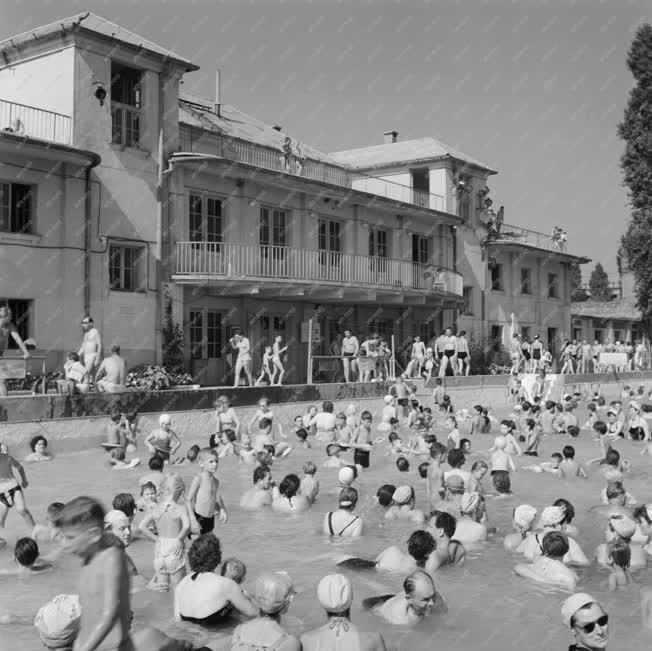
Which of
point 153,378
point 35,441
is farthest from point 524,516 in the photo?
point 153,378

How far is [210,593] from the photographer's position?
6.70 m

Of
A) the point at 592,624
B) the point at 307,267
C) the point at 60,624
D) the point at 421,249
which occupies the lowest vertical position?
the point at 60,624

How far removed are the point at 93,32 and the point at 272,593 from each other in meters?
18.9

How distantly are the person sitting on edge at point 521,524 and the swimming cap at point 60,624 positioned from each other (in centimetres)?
593

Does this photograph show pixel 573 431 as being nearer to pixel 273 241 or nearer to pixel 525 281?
pixel 273 241

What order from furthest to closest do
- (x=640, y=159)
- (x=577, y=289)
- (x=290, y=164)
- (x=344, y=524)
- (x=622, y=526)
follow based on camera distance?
(x=577, y=289) → (x=640, y=159) → (x=290, y=164) → (x=344, y=524) → (x=622, y=526)

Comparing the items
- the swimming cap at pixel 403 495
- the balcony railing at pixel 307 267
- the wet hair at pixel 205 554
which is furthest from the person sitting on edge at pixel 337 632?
the balcony railing at pixel 307 267

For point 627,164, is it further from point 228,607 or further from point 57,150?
point 228,607

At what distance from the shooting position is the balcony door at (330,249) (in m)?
27.2

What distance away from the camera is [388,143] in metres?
41.3

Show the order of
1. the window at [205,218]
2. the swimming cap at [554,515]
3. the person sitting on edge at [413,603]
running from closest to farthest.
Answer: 1. the person sitting on edge at [413,603]
2. the swimming cap at [554,515]
3. the window at [205,218]

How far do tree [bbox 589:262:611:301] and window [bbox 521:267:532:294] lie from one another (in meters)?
48.0

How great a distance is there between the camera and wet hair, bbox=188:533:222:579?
6.64 meters

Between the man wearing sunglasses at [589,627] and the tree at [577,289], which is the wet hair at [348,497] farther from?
the tree at [577,289]
